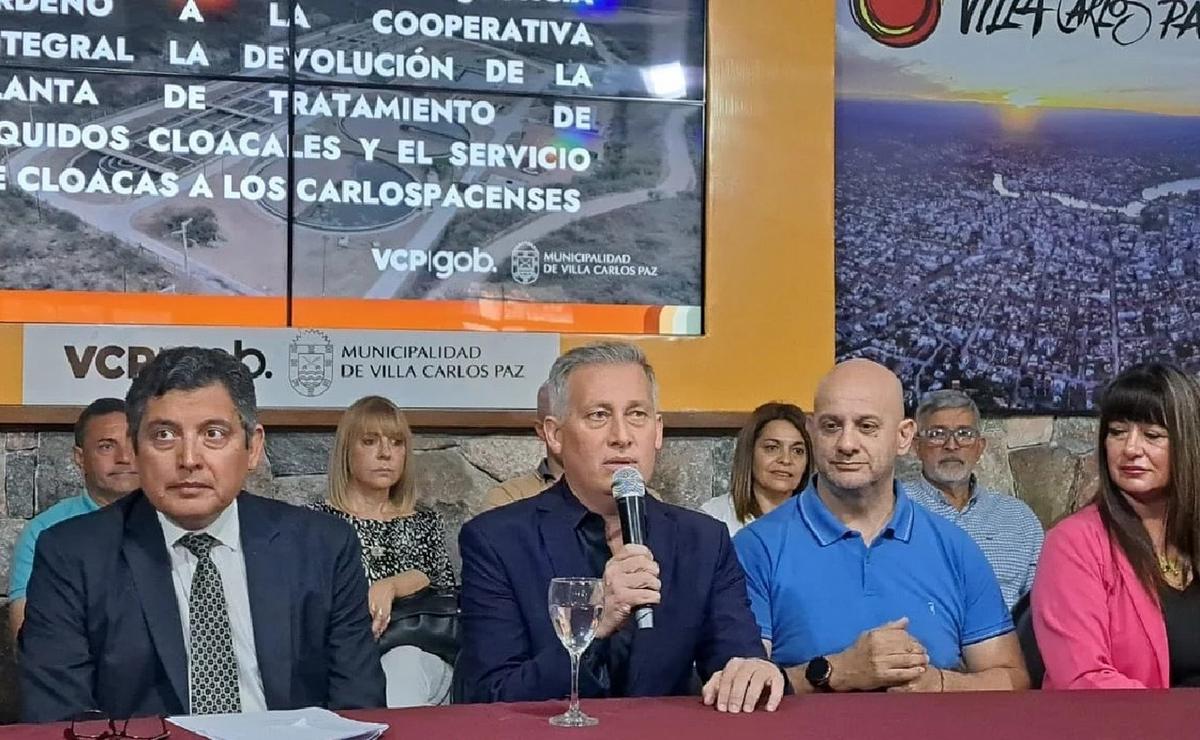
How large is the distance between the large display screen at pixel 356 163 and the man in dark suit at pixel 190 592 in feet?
6.98

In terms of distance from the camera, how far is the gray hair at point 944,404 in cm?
463

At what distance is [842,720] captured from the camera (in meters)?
1.94

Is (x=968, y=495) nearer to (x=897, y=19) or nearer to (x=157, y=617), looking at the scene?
(x=897, y=19)

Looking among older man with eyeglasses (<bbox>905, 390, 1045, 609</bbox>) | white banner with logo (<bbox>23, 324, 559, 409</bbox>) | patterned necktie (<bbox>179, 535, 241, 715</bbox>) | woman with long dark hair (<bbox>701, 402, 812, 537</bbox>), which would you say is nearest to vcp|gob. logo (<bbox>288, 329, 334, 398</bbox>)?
white banner with logo (<bbox>23, 324, 559, 409</bbox>)

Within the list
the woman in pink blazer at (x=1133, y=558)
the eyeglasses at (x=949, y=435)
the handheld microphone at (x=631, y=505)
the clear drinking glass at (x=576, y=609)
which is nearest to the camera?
the clear drinking glass at (x=576, y=609)

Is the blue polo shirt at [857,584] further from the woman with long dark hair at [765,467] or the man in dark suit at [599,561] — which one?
the woman with long dark hair at [765,467]

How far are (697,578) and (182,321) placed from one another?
7.87 feet

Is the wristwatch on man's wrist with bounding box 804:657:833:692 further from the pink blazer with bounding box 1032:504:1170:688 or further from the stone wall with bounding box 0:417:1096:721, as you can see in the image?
the stone wall with bounding box 0:417:1096:721

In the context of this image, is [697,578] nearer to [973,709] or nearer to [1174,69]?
[973,709]

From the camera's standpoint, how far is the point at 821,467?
2.98 meters

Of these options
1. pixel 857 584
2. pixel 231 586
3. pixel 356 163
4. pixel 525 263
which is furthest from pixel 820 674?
pixel 356 163

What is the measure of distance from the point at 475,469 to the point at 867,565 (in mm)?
1913

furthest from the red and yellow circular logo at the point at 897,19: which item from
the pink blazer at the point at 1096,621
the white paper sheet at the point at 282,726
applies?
the white paper sheet at the point at 282,726

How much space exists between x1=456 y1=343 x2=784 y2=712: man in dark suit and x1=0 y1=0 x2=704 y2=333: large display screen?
6.75 ft
